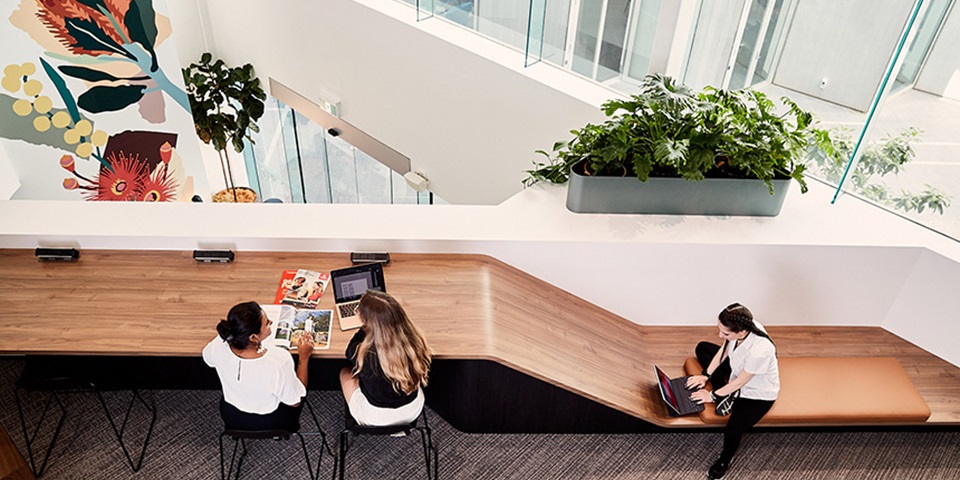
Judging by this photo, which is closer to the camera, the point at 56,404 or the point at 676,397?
the point at 676,397

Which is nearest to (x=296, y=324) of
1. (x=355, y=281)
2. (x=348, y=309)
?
(x=348, y=309)

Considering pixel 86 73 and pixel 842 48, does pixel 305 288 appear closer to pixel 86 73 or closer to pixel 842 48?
pixel 86 73

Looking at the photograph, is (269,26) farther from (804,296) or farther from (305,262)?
(804,296)

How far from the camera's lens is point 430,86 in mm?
6691

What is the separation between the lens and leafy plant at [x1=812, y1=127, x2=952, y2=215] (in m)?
3.80

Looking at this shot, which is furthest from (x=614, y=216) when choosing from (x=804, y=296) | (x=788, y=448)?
(x=788, y=448)

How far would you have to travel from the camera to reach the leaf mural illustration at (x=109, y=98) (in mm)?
5387

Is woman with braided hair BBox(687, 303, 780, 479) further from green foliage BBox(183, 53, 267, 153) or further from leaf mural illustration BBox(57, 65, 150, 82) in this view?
green foliage BBox(183, 53, 267, 153)

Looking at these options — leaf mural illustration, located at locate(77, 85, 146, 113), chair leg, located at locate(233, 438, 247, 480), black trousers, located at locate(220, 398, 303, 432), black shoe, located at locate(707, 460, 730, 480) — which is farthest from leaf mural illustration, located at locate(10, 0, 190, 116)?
black shoe, located at locate(707, 460, 730, 480)

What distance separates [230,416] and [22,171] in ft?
11.9

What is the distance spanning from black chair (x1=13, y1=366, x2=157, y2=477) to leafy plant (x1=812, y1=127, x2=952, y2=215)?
439cm

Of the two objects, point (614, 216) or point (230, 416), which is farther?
point (614, 216)

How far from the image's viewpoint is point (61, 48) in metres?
5.12

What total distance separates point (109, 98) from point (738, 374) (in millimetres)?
5402
